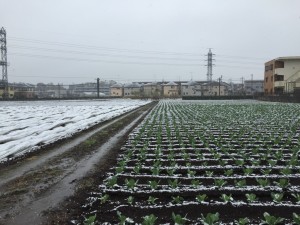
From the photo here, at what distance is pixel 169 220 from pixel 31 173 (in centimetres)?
386

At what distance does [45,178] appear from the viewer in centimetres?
647

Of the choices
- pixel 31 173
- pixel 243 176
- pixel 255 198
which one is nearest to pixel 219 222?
pixel 255 198

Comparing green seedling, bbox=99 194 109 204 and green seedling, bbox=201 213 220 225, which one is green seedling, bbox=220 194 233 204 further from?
green seedling, bbox=99 194 109 204

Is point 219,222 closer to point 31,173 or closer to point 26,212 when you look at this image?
point 26,212

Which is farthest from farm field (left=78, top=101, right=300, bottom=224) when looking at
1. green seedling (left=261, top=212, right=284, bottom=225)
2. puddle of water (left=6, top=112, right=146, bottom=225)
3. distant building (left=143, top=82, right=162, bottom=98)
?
distant building (left=143, top=82, right=162, bottom=98)

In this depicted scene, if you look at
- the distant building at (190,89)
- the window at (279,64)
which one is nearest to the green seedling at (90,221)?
the window at (279,64)

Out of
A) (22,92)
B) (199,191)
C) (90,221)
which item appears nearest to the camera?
(90,221)

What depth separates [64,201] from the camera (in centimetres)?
500

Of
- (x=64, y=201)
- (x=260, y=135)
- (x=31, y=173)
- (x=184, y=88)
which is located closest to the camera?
(x=64, y=201)

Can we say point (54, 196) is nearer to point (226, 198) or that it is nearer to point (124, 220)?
point (124, 220)

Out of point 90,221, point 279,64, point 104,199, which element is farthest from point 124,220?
point 279,64

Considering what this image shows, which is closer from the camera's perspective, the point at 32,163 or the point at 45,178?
the point at 45,178

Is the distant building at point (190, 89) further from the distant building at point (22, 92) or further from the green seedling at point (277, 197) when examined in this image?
the green seedling at point (277, 197)

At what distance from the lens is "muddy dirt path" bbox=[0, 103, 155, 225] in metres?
4.59
